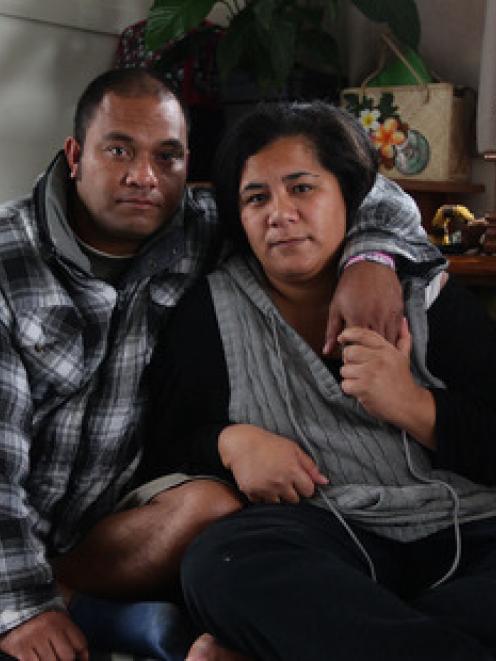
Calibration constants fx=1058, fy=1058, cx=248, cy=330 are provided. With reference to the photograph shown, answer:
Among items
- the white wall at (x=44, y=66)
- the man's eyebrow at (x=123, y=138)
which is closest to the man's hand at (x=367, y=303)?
the man's eyebrow at (x=123, y=138)

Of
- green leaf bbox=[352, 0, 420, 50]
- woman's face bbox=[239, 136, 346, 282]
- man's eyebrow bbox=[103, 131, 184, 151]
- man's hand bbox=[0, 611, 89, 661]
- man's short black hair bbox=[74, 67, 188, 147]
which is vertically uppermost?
green leaf bbox=[352, 0, 420, 50]

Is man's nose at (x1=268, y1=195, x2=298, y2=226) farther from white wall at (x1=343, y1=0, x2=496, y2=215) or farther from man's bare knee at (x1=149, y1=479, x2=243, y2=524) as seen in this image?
white wall at (x1=343, y1=0, x2=496, y2=215)

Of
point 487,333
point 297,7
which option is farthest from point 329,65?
point 487,333

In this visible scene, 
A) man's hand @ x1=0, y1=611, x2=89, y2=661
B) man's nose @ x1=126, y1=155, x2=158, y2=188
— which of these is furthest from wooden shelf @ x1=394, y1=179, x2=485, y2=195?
man's hand @ x1=0, y1=611, x2=89, y2=661

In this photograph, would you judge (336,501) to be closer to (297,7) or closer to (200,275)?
(200,275)

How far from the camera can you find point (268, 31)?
2.51m

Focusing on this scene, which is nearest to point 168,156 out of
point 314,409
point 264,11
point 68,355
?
point 68,355

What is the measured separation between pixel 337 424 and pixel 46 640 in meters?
0.51

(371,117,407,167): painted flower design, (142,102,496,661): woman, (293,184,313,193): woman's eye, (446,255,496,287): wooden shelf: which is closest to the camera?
(142,102,496,661): woman

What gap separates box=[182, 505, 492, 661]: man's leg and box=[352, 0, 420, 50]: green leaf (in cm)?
142

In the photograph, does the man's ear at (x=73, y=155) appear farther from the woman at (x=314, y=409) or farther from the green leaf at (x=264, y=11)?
the green leaf at (x=264, y=11)

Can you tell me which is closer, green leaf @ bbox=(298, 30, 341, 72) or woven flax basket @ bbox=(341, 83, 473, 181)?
woven flax basket @ bbox=(341, 83, 473, 181)

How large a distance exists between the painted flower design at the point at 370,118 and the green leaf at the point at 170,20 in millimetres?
461

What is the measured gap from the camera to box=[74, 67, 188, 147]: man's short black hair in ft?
5.45
